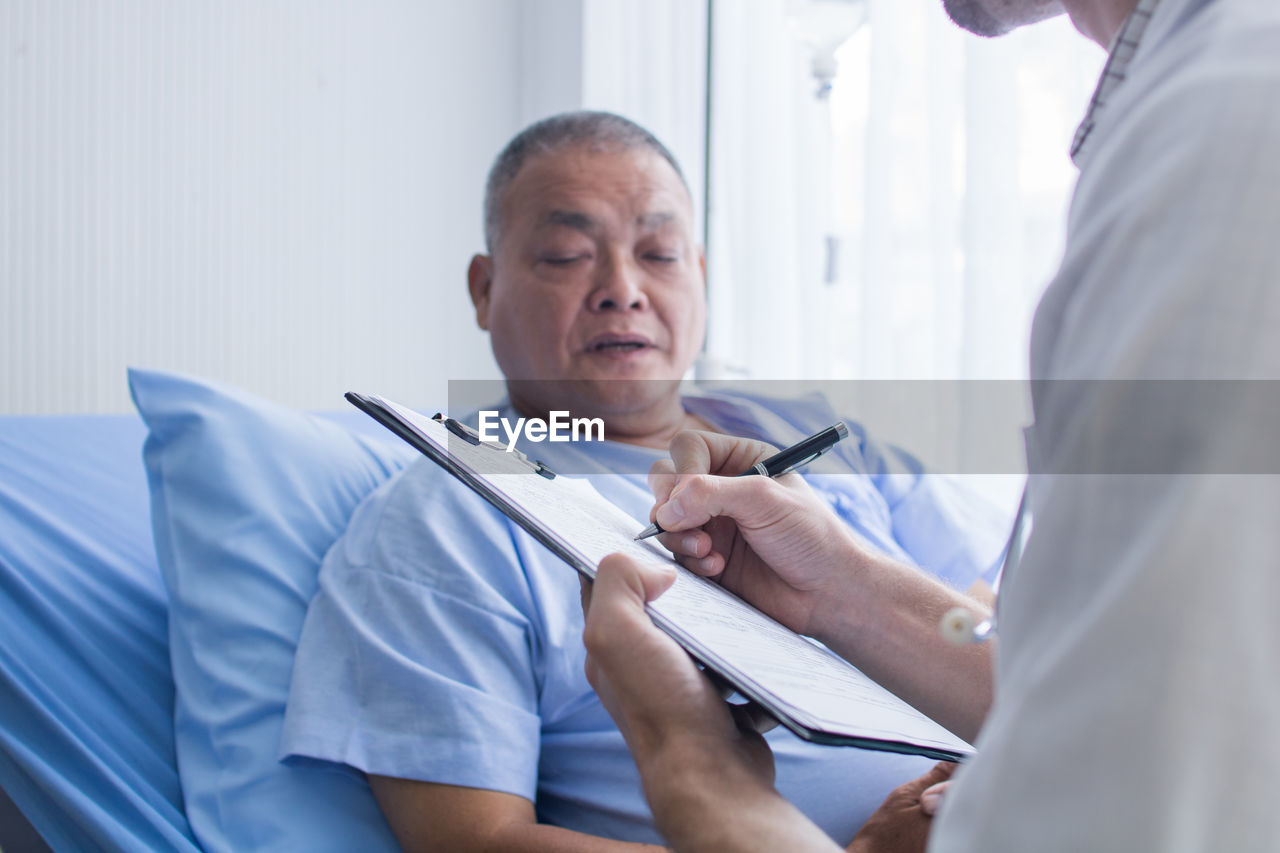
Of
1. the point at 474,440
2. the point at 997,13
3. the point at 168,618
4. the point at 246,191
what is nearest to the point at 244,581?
the point at 168,618

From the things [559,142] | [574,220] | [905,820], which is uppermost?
[559,142]

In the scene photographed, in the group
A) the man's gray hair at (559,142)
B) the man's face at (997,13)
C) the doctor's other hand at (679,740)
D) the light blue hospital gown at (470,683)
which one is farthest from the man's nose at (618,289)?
the doctor's other hand at (679,740)

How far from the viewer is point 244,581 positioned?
3.04ft

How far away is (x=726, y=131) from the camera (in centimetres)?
208

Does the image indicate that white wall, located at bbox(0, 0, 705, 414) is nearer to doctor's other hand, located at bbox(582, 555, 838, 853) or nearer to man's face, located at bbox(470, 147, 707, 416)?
man's face, located at bbox(470, 147, 707, 416)

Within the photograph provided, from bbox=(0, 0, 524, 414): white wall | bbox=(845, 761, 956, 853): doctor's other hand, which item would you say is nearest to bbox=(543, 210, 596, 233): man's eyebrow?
bbox=(845, 761, 956, 853): doctor's other hand

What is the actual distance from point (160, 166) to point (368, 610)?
45.9 inches

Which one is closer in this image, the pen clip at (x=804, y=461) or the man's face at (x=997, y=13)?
the man's face at (x=997, y=13)

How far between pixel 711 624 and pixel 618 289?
70cm

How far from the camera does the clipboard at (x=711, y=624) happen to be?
1.29 feet

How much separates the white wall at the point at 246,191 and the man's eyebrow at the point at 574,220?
2.85 ft

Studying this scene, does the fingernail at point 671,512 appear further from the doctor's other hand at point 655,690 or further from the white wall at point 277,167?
the white wall at point 277,167

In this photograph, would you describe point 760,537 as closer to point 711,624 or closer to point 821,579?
point 821,579

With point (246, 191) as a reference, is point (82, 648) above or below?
below
